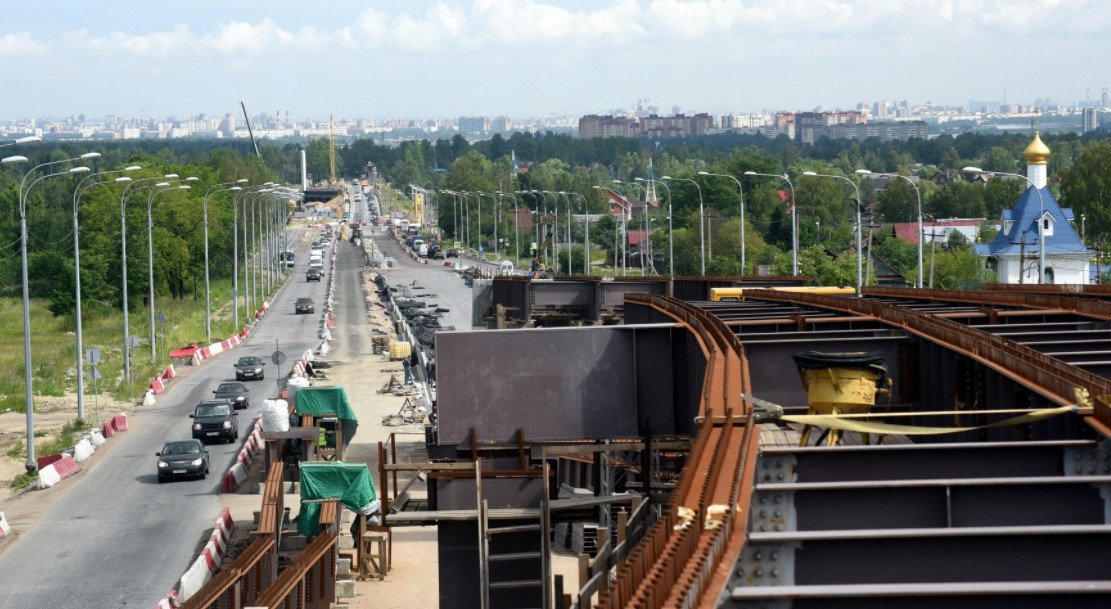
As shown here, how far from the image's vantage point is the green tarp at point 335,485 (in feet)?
101

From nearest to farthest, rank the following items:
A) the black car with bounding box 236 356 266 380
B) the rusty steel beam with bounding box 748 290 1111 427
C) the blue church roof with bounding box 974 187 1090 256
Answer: the rusty steel beam with bounding box 748 290 1111 427
the black car with bounding box 236 356 266 380
the blue church roof with bounding box 974 187 1090 256

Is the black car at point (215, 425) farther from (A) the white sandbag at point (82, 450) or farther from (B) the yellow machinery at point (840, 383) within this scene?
(B) the yellow machinery at point (840, 383)

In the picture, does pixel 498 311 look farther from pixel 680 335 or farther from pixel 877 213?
pixel 877 213

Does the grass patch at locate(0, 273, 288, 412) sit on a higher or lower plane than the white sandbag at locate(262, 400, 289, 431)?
lower

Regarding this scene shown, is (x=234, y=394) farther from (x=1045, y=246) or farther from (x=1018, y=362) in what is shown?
(x=1045, y=246)

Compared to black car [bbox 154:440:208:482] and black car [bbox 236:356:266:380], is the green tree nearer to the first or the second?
black car [bbox 236:356:266:380]

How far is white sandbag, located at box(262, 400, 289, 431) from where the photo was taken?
125 ft

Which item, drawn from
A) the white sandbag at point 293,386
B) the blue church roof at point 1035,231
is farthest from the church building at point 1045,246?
the white sandbag at point 293,386

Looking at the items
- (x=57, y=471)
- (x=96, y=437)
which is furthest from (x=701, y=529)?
(x=96, y=437)

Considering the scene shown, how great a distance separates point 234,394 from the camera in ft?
182

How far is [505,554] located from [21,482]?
2212 cm

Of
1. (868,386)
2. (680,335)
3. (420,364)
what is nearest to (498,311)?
(420,364)

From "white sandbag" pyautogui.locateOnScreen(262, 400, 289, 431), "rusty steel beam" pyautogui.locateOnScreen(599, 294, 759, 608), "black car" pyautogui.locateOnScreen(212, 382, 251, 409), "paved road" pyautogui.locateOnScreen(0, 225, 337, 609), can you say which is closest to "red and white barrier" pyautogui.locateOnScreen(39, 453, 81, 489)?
"paved road" pyautogui.locateOnScreen(0, 225, 337, 609)

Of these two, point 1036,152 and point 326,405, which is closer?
point 326,405
